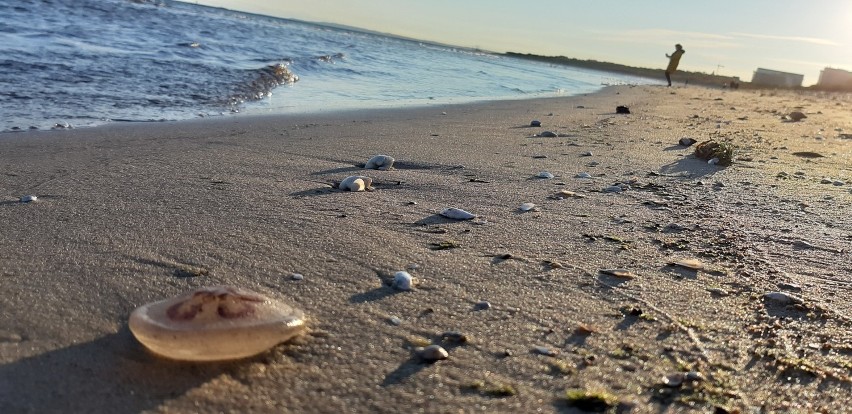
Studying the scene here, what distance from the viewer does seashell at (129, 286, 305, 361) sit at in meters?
1.42

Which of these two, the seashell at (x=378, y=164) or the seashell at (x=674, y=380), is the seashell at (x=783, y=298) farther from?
the seashell at (x=378, y=164)

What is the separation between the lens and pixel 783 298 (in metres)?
2.06

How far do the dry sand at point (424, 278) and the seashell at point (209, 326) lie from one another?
0.04m

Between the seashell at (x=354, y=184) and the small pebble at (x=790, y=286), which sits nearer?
the small pebble at (x=790, y=286)

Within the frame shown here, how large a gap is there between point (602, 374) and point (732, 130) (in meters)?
6.90

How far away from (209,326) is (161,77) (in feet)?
26.8

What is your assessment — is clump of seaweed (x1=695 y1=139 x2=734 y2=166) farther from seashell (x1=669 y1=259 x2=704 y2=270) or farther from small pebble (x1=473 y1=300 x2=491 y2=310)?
small pebble (x1=473 y1=300 x2=491 y2=310)

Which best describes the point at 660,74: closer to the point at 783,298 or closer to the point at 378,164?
the point at 378,164

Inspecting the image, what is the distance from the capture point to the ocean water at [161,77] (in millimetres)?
6395

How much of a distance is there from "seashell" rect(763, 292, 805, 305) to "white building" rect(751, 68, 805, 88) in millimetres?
47598

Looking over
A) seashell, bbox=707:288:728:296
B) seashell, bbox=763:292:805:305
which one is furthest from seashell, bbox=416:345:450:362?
seashell, bbox=763:292:805:305

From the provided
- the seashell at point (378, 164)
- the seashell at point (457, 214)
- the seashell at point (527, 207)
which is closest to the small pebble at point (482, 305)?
the seashell at point (457, 214)

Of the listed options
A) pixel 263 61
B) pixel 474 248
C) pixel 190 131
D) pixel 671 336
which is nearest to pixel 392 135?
pixel 190 131

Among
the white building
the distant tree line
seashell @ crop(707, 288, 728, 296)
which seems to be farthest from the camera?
the white building
